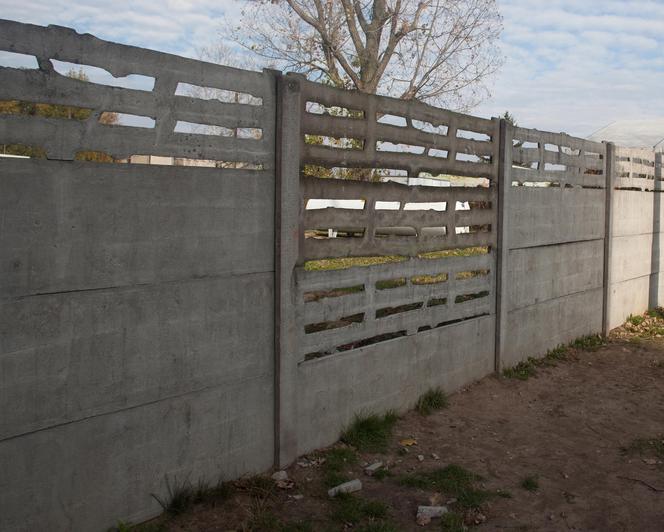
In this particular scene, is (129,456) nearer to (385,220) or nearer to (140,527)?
(140,527)

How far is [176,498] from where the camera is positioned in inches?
142

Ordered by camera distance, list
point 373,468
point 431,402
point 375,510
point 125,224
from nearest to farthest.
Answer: point 125,224, point 375,510, point 373,468, point 431,402

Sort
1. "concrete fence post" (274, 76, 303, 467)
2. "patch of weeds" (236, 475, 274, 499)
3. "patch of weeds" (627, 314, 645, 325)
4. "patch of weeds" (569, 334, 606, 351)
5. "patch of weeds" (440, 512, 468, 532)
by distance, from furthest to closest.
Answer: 1. "patch of weeds" (627, 314, 645, 325)
2. "patch of weeds" (569, 334, 606, 351)
3. "concrete fence post" (274, 76, 303, 467)
4. "patch of weeds" (236, 475, 274, 499)
5. "patch of weeds" (440, 512, 468, 532)

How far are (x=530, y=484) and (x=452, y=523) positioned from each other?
2.73 feet

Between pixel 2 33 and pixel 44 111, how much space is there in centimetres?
99

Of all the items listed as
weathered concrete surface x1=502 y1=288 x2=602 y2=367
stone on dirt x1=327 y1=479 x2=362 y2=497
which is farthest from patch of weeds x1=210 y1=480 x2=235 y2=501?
weathered concrete surface x1=502 y1=288 x2=602 y2=367

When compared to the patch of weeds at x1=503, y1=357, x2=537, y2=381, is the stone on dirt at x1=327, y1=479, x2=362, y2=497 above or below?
below

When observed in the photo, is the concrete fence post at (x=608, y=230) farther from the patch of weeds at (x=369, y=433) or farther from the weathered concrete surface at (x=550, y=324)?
the patch of weeds at (x=369, y=433)

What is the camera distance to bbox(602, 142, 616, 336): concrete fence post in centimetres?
886

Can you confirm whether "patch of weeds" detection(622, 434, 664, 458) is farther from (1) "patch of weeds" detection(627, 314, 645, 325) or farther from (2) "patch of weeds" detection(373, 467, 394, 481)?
(1) "patch of weeds" detection(627, 314, 645, 325)

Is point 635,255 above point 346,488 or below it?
above

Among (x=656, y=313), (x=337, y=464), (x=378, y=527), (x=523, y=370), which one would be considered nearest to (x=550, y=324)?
(x=523, y=370)

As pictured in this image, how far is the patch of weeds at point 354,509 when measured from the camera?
372 centimetres

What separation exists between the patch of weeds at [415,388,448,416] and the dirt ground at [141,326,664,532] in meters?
0.06
